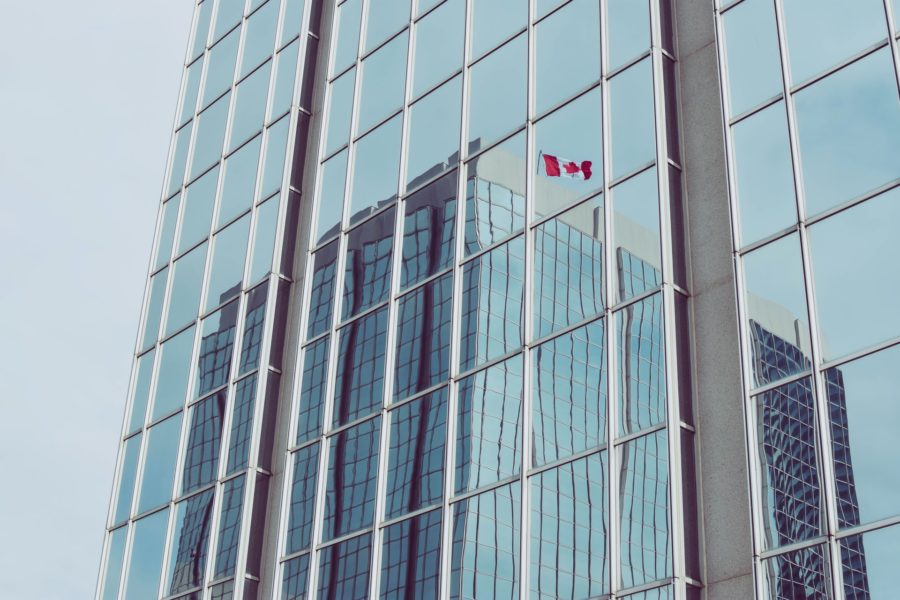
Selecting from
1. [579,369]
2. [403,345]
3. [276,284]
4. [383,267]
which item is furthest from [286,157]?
[579,369]

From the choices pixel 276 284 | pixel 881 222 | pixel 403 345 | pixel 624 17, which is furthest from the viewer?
pixel 276 284

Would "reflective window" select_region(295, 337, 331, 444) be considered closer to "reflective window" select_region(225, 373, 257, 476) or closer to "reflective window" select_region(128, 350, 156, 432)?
"reflective window" select_region(225, 373, 257, 476)

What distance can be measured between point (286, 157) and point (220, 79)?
248 inches

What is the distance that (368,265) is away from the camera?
27297mm

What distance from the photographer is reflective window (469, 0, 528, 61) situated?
26016 mm

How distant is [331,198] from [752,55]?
12.0 metres

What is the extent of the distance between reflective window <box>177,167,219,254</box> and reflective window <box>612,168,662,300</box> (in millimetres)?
14950

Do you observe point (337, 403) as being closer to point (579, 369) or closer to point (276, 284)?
point (276, 284)

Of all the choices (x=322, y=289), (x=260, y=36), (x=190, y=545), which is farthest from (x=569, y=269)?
(x=260, y=36)

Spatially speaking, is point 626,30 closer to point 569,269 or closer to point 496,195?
point 496,195

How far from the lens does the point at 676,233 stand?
806 inches

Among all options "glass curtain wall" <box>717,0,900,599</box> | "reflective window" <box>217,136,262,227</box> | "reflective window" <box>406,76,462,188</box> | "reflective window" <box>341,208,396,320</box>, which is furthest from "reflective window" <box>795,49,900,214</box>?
"reflective window" <box>217,136,262,227</box>

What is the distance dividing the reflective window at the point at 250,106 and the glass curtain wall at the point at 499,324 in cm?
425

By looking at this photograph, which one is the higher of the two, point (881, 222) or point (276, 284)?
point (276, 284)
